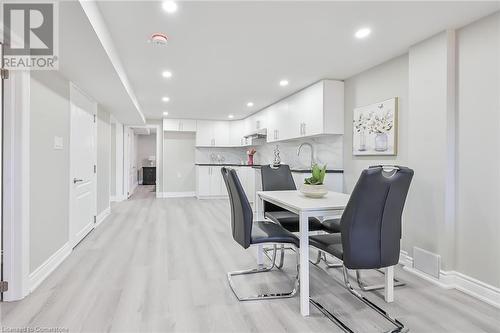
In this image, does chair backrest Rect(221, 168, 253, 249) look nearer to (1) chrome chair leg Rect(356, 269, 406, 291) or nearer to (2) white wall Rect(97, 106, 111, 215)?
(1) chrome chair leg Rect(356, 269, 406, 291)

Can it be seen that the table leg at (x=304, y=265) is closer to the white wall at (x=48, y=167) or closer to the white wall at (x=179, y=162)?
the white wall at (x=48, y=167)

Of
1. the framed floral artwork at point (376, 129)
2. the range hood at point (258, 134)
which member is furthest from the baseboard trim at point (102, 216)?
the framed floral artwork at point (376, 129)

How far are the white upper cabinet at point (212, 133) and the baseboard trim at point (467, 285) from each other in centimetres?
596

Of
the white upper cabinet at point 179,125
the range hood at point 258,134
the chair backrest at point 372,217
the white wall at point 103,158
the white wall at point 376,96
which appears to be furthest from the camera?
the white upper cabinet at point 179,125

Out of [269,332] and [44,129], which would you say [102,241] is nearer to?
[44,129]

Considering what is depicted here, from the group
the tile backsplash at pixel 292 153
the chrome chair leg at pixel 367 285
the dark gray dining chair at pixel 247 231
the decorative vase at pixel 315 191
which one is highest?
the tile backsplash at pixel 292 153

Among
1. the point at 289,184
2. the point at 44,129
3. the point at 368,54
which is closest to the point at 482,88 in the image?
the point at 368,54

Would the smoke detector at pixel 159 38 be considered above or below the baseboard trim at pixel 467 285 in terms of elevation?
above

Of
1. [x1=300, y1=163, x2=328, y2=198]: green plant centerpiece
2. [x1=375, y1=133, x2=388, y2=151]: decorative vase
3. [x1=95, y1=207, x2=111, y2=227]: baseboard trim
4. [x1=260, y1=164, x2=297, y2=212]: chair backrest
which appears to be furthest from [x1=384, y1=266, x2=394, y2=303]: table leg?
[x1=95, y1=207, x2=111, y2=227]: baseboard trim

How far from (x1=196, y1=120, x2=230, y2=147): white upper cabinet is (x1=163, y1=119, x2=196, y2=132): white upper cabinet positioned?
0.61ft

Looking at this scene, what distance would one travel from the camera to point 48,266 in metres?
2.50

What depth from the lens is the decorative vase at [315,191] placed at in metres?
2.30

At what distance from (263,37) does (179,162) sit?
19.1ft

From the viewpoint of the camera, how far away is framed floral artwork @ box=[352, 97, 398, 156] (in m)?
3.04
